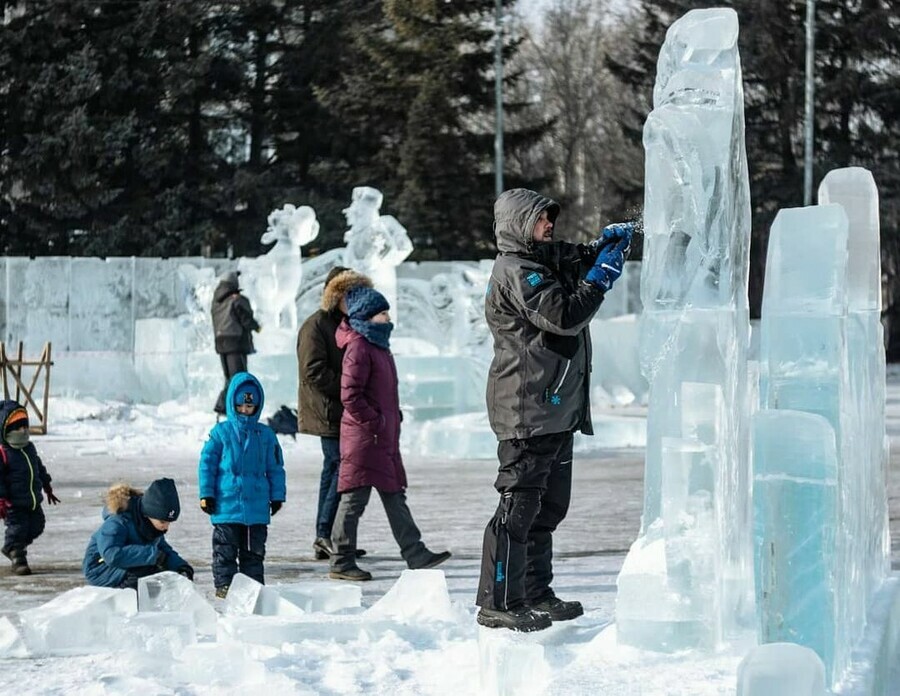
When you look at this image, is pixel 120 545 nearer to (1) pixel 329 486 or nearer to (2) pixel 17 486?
(2) pixel 17 486

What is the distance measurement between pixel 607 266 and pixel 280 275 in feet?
46.9

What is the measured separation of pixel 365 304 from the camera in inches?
311

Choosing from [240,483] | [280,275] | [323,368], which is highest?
[280,275]

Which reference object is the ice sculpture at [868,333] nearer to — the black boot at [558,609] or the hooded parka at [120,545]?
the black boot at [558,609]

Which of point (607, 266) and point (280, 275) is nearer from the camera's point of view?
point (607, 266)

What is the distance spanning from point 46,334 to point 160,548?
1878 centimetres

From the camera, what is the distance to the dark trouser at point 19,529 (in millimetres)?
8023

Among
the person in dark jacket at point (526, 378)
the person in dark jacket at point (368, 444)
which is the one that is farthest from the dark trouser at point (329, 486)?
the person in dark jacket at point (526, 378)

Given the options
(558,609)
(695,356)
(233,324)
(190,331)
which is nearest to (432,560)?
(558,609)

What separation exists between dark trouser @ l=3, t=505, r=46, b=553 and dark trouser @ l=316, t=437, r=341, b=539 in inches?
60.4

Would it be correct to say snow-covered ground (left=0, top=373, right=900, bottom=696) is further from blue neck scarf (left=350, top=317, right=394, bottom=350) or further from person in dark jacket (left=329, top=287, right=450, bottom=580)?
blue neck scarf (left=350, top=317, right=394, bottom=350)

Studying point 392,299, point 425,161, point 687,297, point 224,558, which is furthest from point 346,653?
point 425,161

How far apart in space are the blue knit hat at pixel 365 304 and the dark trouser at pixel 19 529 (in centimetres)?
200

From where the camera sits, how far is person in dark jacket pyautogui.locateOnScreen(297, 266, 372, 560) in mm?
8336
